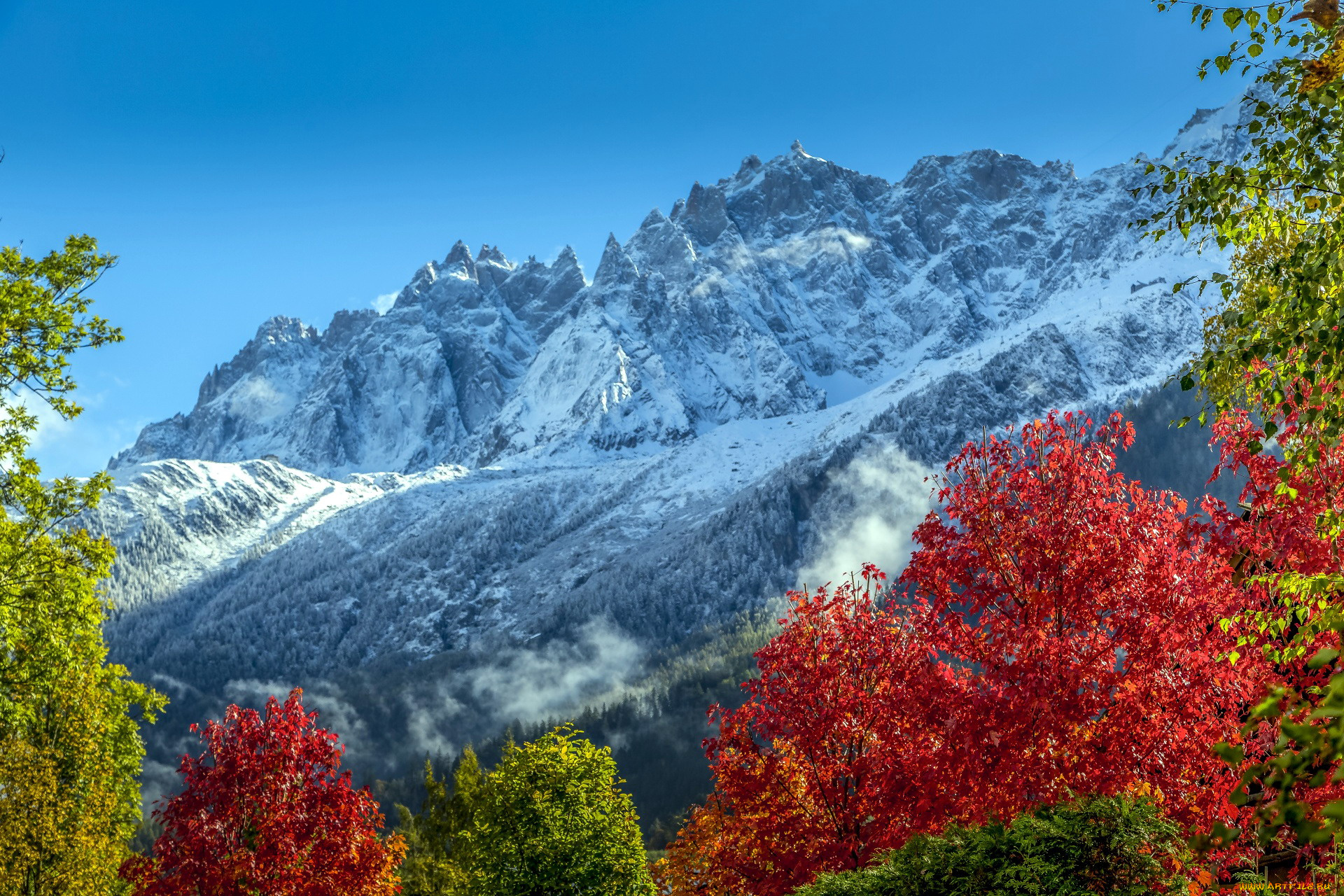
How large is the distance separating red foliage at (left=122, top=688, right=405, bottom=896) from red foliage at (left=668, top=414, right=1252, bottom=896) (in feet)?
29.0

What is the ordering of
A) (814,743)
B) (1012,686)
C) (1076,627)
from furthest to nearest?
(814,743), (1076,627), (1012,686)

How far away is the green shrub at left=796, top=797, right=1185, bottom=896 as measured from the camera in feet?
33.3

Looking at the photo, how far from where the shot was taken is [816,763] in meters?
18.3

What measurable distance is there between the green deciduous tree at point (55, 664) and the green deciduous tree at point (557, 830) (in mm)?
9816

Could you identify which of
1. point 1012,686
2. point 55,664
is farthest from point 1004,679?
point 55,664

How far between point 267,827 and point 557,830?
8988 mm

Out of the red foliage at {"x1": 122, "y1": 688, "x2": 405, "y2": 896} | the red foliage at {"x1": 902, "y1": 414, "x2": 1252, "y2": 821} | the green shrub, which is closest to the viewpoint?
the green shrub

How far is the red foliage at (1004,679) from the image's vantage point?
1256 centimetres

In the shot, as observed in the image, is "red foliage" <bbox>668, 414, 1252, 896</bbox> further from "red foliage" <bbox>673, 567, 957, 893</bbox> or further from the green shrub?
the green shrub

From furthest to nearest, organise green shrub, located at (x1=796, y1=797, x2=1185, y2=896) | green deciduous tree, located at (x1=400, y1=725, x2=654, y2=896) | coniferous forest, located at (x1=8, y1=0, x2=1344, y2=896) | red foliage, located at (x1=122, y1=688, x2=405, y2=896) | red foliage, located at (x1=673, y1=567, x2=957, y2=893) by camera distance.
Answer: green deciduous tree, located at (x1=400, y1=725, x2=654, y2=896) → red foliage, located at (x1=122, y1=688, x2=405, y2=896) → red foliage, located at (x1=673, y1=567, x2=957, y2=893) → green shrub, located at (x1=796, y1=797, x2=1185, y2=896) → coniferous forest, located at (x1=8, y1=0, x2=1344, y2=896)

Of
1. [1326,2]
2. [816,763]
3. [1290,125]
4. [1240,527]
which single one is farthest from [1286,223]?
[816,763]

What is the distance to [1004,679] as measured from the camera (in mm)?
13539

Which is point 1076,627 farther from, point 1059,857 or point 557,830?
point 557,830

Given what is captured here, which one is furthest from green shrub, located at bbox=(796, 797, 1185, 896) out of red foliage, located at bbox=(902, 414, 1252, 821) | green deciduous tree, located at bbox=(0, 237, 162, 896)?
green deciduous tree, located at bbox=(0, 237, 162, 896)
